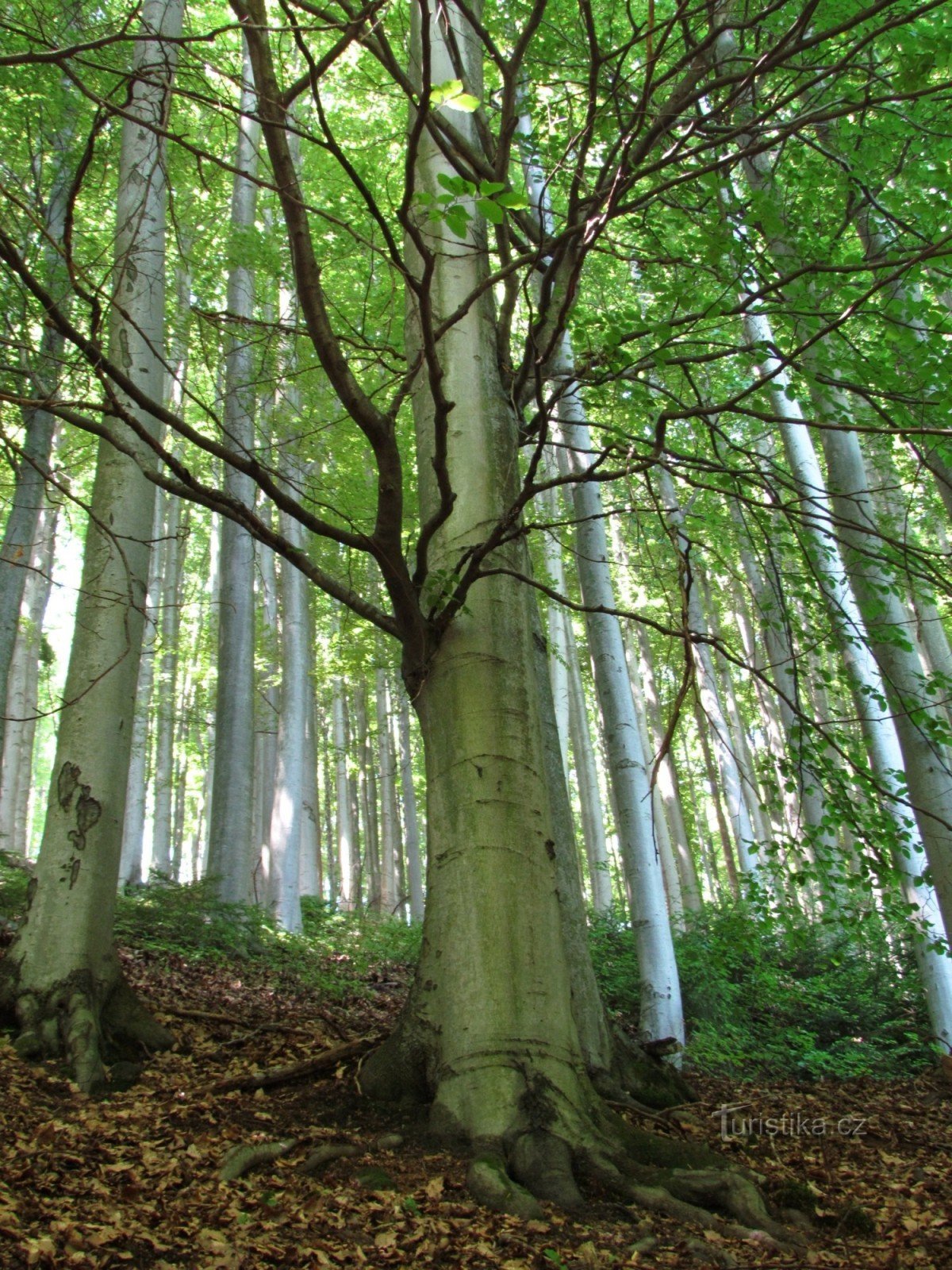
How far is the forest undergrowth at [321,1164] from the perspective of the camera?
231cm

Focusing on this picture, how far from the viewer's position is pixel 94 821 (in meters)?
4.06

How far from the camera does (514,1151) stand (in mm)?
2768

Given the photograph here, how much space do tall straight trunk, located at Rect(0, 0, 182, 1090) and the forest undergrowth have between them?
0.63 ft

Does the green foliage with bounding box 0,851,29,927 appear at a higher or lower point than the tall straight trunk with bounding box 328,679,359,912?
lower

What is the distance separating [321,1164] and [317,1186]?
153 mm

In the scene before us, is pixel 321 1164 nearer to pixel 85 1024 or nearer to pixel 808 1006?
pixel 85 1024

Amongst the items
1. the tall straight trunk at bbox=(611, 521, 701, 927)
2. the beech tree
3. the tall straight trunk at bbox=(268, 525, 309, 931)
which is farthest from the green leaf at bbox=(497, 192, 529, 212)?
the tall straight trunk at bbox=(611, 521, 701, 927)

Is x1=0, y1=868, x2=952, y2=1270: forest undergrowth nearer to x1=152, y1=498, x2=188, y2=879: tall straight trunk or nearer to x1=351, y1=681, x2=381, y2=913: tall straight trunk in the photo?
x1=152, y1=498, x2=188, y2=879: tall straight trunk

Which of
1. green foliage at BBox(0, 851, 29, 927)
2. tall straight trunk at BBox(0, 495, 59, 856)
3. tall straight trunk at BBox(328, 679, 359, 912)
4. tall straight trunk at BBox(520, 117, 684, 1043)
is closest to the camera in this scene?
green foliage at BBox(0, 851, 29, 927)

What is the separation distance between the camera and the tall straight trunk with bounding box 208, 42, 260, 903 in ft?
30.0

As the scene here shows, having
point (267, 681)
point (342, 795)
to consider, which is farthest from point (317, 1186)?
point (342, 795)

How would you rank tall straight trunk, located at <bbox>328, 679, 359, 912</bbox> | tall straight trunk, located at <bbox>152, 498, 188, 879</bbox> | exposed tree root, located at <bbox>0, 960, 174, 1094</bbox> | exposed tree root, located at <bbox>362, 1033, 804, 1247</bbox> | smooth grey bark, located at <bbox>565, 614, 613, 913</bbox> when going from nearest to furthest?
exposed tree root, located at <bbox>362, 1033, 804, 1247</bbox> → exposed tree root, located at <bbox>0, 960, 174, 1094</bbox> → smooth grey bark, located at <bbox>565, 614, 613, 913</bbox> → tall straight trunk, located at <bbox>152, 498, 188, 879</bbox> → tall straight trunk, located at <bbox>328, 679, 359, 912</bbox>

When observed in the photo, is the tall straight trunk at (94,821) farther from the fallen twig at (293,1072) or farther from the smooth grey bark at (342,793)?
the smooth grey bark at (342,793)

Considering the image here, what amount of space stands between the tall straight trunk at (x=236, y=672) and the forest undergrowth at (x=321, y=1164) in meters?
2.62
